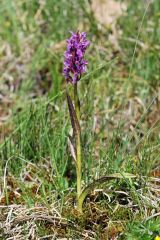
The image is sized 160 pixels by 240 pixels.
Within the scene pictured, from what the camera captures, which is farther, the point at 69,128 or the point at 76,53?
the point at 69,128

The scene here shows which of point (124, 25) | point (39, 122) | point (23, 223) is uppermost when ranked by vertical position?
point (124, 25)

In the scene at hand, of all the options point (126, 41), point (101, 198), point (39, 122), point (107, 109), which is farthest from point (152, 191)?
point (126, 41)

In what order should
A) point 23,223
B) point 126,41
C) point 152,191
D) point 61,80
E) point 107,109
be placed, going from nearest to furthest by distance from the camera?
1. point 23,223
2. point 152,191
3. point 107,109
4. point 61,80
5. point 126,41

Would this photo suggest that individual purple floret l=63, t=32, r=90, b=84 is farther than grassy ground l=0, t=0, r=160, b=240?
No

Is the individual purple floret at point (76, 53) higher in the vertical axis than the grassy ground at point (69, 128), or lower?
higher

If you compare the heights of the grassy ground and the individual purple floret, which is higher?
the individual purple floret

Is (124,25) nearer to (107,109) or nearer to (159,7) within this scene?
(159,7)

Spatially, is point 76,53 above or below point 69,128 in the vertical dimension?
above

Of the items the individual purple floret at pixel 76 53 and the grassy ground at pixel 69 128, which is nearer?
the individual purple floret at pixel 76 53
